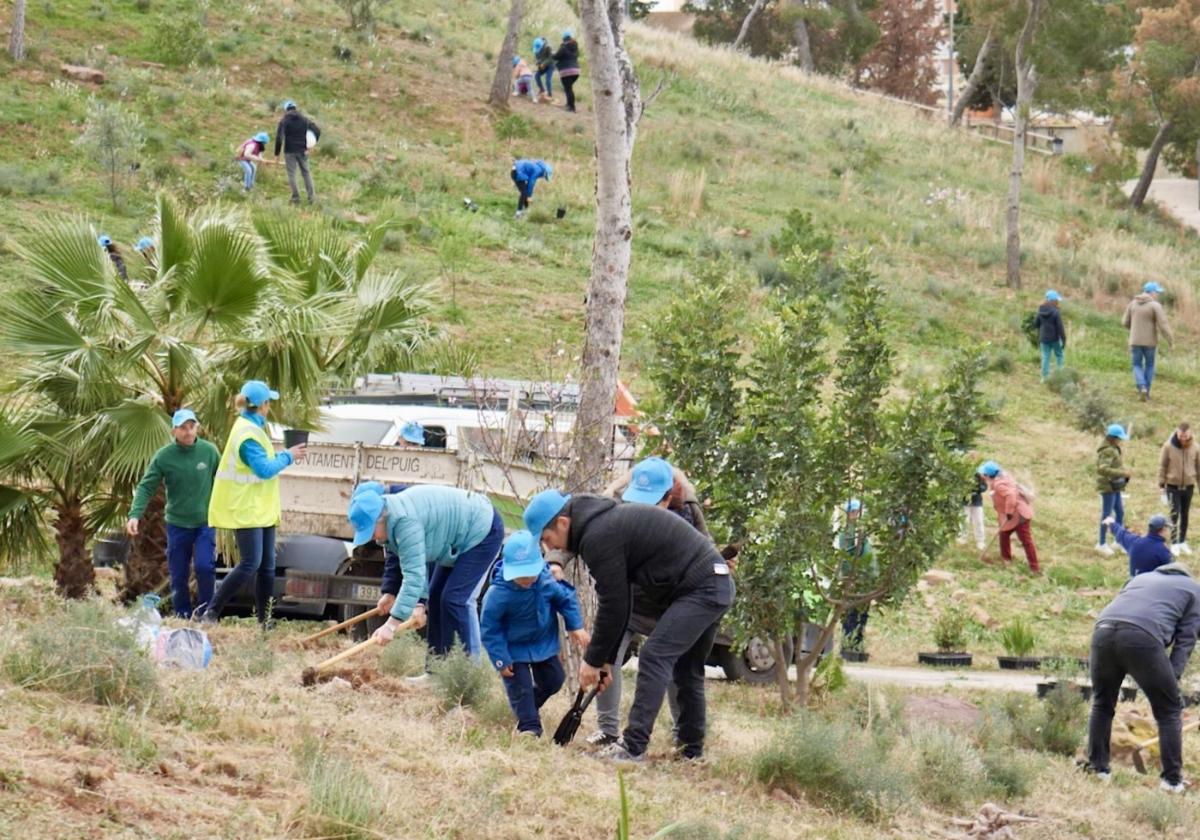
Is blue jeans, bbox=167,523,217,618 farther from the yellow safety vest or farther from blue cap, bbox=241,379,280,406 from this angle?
blue cap, bbox=241,379,280,406

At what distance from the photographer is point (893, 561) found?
39.3 ft

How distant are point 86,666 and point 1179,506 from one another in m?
15.8

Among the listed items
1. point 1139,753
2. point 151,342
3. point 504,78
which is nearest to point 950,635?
point 1139,753

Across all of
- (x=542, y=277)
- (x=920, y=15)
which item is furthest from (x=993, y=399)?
(x=920, y=15)

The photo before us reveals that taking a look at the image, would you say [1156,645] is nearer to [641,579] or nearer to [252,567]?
[641,579]

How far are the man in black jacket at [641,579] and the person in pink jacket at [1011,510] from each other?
1106 cm

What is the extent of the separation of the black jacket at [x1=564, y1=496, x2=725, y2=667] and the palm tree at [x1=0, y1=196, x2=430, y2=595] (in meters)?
5.19

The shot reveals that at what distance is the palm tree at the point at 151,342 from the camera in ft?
41.0

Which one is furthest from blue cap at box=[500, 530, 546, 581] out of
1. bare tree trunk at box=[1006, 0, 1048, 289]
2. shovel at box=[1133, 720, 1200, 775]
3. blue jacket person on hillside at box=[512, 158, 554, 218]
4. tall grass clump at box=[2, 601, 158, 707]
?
bare tree trunk at box=[1006, 0, 1048, 289]

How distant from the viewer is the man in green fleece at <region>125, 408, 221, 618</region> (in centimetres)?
1136

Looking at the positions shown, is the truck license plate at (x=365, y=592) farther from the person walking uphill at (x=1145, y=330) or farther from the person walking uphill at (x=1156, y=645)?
the person walking uphill at (x=1145, y=330)

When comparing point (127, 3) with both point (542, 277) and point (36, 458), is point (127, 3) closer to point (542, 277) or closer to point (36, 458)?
point (542, 277)

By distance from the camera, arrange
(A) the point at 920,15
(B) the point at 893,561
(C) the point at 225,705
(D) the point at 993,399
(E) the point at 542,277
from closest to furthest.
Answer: (C) the point at 225,705 → (B) the point at 893,561 → (D) the point at 993,399 → (E) the point at 542,277 → (A) the point at 920,15

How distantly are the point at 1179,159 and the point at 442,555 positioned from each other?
48984 mm
